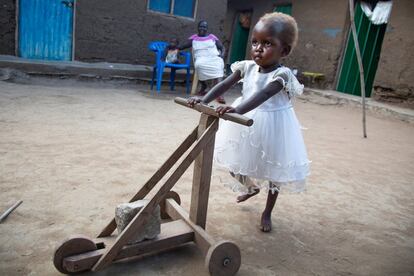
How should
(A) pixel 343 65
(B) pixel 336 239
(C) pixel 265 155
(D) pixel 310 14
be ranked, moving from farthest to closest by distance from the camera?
(D) pixel 310 14
(A) pixel 343 65
(B) pixel 336 239
(C) pixel 265 155

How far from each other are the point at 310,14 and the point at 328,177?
7612mm

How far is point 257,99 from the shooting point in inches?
73.0

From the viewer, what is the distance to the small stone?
1.67 metres

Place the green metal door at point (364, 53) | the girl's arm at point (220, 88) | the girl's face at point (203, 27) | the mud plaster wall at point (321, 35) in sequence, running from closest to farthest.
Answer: the girl's arm at point (220, 88)
the girl's face at point (203, 27)
the green metal door at point (364, 53)
the mud plaster wall at point (321, 35)

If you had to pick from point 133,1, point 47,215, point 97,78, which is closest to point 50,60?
point 97,78

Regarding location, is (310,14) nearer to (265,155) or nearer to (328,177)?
(328,177)

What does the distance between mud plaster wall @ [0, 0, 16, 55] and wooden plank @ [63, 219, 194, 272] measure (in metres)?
6.82

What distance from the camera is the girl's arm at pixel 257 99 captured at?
1799 millimetres

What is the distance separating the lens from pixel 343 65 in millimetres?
9078

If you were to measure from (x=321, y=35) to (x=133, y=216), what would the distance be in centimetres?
906

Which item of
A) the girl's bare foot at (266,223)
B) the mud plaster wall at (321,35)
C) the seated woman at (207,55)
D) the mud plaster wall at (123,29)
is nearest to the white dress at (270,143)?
the girl's bare foot at (266,223)

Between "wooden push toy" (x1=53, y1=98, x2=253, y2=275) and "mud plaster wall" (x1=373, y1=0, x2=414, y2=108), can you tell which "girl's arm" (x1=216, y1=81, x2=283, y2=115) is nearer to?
"wooden push toy" (x1=53, y1=98, x2=253, y2=275)

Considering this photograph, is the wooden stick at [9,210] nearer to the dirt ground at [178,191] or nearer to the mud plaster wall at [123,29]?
the dirt ground at [178,191]

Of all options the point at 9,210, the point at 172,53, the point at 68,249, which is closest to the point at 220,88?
the point at 68,249
